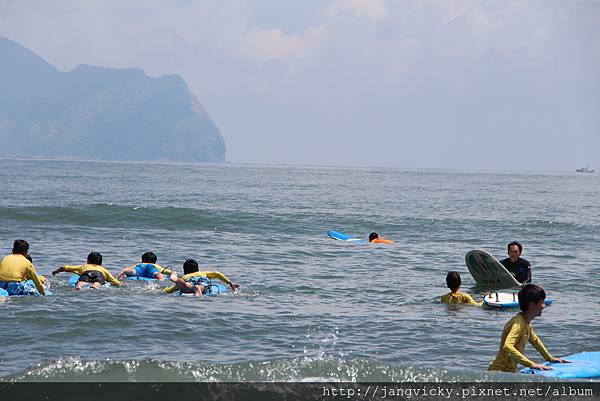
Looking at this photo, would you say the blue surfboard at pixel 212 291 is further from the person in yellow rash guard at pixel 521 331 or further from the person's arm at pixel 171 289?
the person in yellow rash guard at pixel 521 331

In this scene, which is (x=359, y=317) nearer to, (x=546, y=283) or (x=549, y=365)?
(x=549, y=365)

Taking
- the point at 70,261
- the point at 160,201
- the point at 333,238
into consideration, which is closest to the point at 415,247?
the point at 333,238

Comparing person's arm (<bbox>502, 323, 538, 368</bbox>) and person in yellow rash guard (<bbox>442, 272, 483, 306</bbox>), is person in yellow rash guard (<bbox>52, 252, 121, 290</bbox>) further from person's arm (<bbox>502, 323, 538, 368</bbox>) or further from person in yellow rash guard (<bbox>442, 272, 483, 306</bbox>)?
person's arm (<bbox>502, 323, 538, 368</bbox>)

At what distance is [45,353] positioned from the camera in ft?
37.8

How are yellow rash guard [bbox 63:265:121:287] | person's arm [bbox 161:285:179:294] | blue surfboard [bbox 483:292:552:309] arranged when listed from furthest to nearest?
1. yellow rash guard [bbox 63:265:121:287]
2. person's arm [bbox 161:285:179:294]
3. blue surfboard [bbox 483:292:552:309]

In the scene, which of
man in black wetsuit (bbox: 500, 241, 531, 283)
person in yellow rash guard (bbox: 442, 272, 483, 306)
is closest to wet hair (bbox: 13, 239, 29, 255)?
person in yellow rash guard (bbox: 442, 272, 483, 306)

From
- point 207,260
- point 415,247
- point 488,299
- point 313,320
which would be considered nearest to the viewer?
point 313,320

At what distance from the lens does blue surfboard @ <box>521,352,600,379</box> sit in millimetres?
9508

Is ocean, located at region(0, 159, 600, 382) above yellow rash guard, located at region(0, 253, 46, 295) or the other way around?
the other way around

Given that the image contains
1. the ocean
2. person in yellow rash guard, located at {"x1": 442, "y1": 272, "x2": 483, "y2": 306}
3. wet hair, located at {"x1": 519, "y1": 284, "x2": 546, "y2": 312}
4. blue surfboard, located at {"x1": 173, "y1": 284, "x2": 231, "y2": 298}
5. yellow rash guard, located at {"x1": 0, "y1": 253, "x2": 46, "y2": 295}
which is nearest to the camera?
wet hair, located at {"x1": 519, "y1": 284, "x2": 546, "y2": 312}

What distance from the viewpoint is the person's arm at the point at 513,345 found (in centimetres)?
873

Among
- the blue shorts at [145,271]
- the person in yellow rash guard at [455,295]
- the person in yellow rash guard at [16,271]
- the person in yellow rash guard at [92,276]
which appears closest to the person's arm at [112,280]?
the person in yellow rash guard at [92,276]

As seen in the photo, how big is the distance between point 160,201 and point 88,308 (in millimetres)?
37563

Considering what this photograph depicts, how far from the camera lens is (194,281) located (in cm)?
1652
